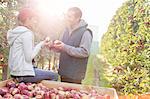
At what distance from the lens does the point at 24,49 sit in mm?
2928

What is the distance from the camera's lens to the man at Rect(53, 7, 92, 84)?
3.50 metres

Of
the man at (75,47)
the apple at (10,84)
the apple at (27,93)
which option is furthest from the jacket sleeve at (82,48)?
the apple at (27,93)

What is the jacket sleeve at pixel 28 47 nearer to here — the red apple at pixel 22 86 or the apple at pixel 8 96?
the red apple at pixel 22 86

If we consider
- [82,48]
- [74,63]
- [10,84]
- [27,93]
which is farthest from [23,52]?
[74,63]

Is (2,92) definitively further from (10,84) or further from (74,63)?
(74,63)

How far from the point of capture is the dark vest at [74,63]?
3.64 meters

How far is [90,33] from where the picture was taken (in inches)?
142

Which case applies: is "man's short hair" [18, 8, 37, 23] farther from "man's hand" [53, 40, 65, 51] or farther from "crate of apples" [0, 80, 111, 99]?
"crate of apples" [0, 80, 111, 99]

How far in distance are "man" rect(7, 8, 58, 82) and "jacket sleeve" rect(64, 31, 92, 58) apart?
38 centimetres

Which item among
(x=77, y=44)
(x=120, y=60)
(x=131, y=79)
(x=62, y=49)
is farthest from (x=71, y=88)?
(x=120, y=60)

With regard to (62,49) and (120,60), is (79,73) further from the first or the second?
(120,60)

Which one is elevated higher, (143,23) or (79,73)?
(143,23)

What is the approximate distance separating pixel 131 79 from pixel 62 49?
3189 millimetres

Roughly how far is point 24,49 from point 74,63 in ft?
2.80
